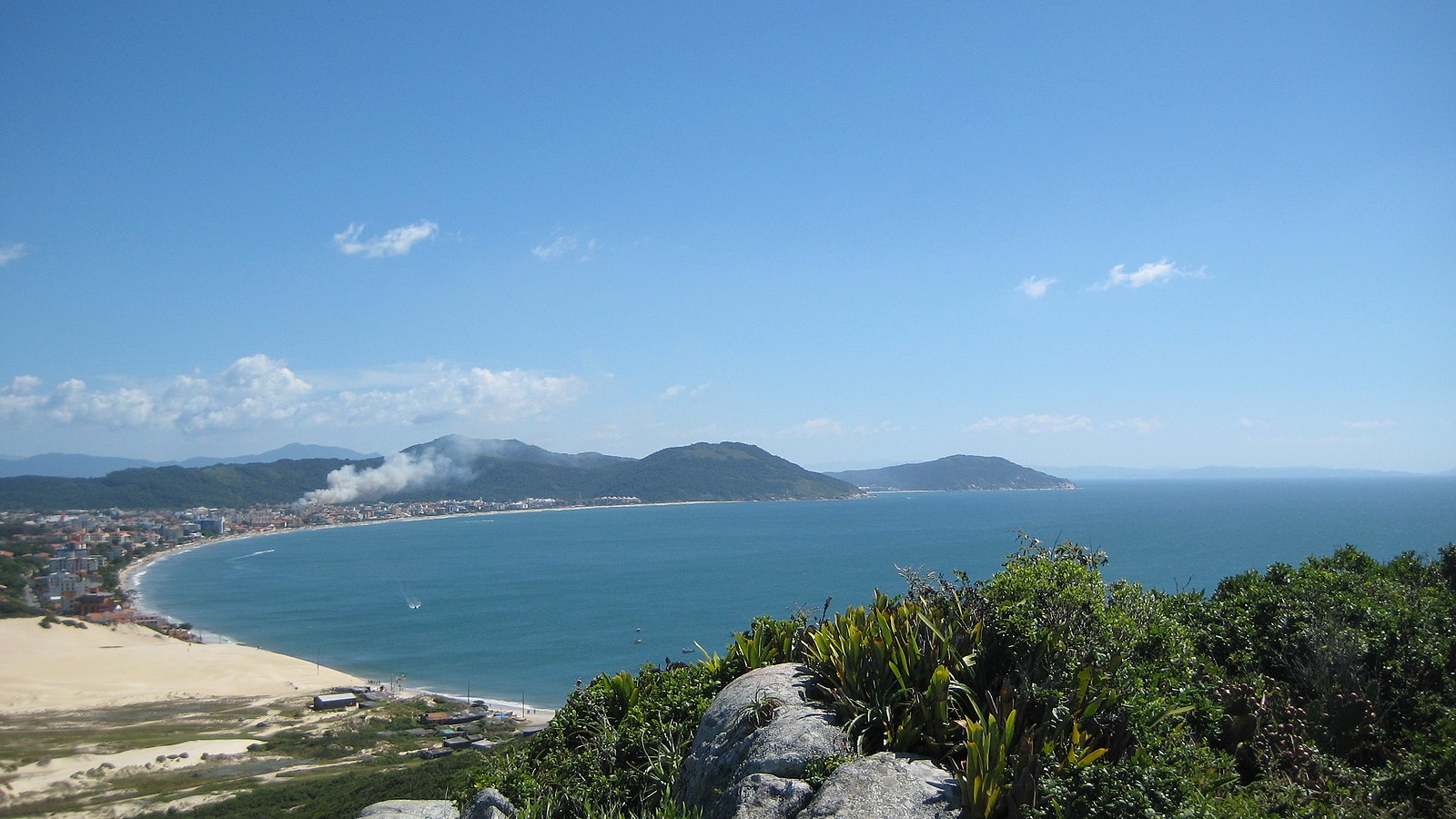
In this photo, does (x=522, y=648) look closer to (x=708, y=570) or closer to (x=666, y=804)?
(x=708, y=570)

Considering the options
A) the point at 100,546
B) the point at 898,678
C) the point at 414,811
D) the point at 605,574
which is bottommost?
the point at 605,574

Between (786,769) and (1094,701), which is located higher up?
(1094,701)

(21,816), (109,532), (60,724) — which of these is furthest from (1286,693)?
(109,532)

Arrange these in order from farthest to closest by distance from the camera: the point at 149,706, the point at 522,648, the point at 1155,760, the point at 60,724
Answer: the point at 522,648, the point at 149,706, the point at 60,724, the point at 1155,760

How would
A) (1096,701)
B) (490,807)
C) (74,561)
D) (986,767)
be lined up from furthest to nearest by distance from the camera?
1. (74,561)
2. (490,807)
3. (1096,701)
4. (986,767)

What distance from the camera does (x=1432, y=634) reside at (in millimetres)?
7473

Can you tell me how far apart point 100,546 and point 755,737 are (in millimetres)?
145386

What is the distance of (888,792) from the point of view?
5.36 meters

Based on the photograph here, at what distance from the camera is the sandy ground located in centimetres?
5075

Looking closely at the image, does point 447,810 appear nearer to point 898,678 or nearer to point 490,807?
point 490,807

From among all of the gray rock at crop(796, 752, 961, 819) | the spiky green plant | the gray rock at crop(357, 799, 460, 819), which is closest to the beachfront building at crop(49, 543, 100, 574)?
the gray rock at crop(357, 799, 460, 819)

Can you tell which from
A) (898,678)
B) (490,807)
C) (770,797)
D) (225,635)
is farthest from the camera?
(225,635)

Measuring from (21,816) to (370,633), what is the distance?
138ft

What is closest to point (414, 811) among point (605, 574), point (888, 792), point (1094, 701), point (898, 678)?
point (898, 678)
